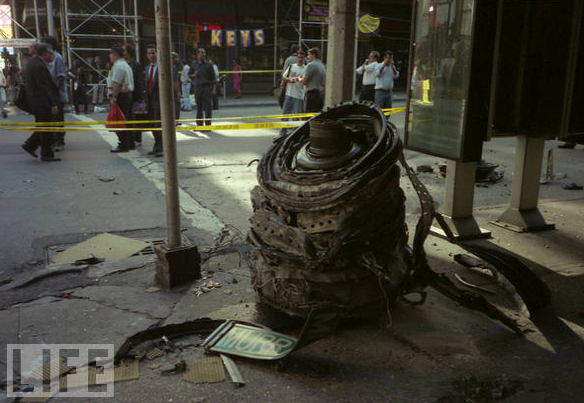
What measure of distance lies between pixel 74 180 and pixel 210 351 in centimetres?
577

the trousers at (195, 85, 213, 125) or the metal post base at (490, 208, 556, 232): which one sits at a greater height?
the trousers at (195, 85, 213, 125)

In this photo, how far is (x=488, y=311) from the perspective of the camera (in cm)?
350

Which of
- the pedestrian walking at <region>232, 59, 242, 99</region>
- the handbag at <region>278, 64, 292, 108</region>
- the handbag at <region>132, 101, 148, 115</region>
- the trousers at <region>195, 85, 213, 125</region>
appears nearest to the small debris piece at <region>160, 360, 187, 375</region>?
the handbag at <region>132, 101, 148, 115</region>

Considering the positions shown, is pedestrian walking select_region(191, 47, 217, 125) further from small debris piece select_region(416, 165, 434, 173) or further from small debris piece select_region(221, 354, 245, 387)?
small debris piece select_region(221, 354, 245, 387)

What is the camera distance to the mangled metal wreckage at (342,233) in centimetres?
338

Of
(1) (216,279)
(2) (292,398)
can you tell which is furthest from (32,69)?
(2) (292,398)

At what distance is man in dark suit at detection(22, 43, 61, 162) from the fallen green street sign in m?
7.41

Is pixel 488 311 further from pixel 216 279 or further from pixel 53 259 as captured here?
pixel 53 259

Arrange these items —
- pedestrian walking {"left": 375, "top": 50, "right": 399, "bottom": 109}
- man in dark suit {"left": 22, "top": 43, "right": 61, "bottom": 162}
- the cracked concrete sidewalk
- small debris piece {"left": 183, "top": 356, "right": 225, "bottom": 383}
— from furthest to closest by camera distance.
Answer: pedestrian walking {"left": 375, "top": 50, "right": 399, "bottom": 109}, man in dark suit {"left": 22, "top": 43, "right": 61, "bottom": 162}, small debris piece {"left": 183, "top": 356, "right": 225, "bottom": 383}, the cracked concrete sidewalk

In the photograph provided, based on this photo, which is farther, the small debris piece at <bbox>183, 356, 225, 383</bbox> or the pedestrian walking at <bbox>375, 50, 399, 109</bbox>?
the pedestrian walking at <bbox>375, 50, 399, 109</bbox>

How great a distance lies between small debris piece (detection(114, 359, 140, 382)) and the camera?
3.06 meters

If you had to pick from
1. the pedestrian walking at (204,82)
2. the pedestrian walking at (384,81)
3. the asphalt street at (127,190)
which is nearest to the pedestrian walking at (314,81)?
the asphalt street at (127,190)

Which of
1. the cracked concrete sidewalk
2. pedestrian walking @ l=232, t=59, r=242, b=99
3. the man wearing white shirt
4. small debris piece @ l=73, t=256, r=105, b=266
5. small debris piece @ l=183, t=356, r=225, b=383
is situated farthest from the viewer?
pedestrian walking @ l=232, t=59, r=242, b=99

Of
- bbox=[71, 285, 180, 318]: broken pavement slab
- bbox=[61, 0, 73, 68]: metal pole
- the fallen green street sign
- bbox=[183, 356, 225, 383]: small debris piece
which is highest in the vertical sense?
bbox=[61, 0, 73, 68]: metal pole
